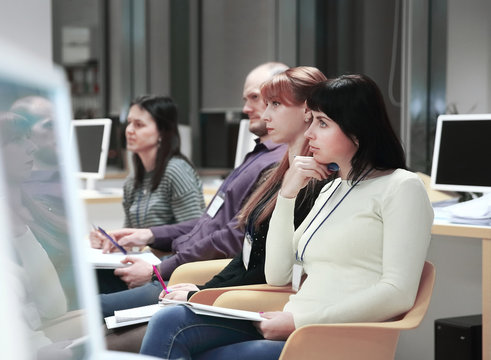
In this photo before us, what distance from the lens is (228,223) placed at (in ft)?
8.17

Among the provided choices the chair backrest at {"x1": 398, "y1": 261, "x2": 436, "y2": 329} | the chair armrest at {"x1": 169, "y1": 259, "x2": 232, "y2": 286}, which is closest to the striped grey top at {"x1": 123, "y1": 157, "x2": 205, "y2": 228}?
the chair armrest at {"x1": 169, "y1": 259, "x2": 232, "y2": 286}

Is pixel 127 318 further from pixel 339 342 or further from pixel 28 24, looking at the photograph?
pixel 28 24

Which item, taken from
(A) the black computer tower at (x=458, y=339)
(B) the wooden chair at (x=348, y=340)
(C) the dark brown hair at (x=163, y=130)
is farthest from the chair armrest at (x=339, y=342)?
(C) the dark brown hair at (x=163, y=130)

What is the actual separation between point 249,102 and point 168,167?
57 centimetres

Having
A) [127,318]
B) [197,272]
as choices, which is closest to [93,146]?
[197,272]

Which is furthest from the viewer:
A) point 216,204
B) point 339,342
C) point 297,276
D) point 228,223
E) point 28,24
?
point 28,24

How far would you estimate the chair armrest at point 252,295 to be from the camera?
1916 mm

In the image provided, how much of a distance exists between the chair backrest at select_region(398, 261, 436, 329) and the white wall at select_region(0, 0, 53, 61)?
3280mm

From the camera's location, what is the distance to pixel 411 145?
16.3 feet

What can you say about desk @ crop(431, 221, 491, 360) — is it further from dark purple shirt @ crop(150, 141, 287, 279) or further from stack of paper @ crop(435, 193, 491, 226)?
dark purple shirt @ crop(150, 141, 287, 279)

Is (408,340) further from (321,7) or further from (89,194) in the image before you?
(321,7)

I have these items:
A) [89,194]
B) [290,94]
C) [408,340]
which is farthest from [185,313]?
[89,194]

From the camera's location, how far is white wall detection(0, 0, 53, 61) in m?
4.30

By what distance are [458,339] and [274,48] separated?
405cm
